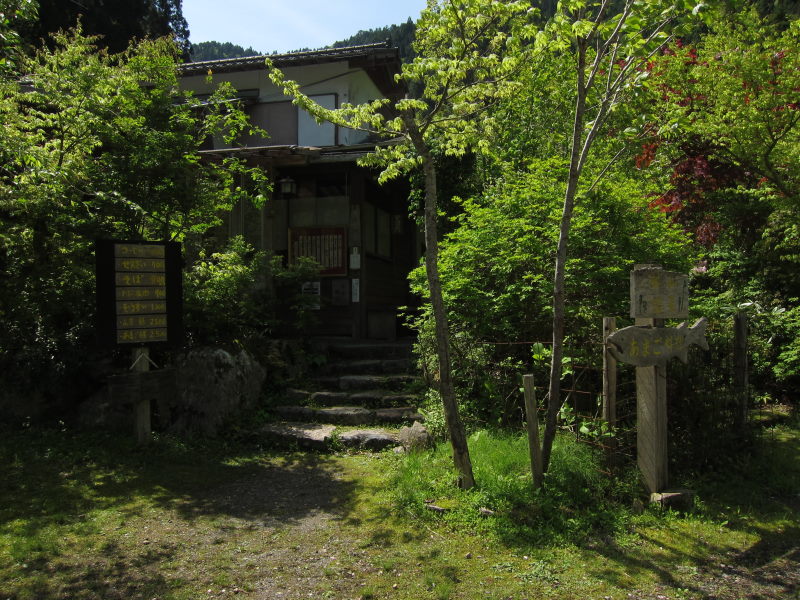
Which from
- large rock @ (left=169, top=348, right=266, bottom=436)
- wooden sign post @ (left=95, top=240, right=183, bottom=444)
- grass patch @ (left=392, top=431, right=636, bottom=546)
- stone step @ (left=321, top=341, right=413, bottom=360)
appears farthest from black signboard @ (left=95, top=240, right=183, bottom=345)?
grass patch @ (left=392, top=431, right=636, bottom=546)

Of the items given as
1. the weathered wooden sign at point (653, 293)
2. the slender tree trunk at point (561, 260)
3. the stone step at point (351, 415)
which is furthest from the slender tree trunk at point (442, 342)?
the stone step at point (351, 415)

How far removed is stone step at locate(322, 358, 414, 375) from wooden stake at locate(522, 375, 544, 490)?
490cm

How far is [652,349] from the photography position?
487cm

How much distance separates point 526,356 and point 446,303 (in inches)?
46.7

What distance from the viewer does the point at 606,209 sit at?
6.83 m

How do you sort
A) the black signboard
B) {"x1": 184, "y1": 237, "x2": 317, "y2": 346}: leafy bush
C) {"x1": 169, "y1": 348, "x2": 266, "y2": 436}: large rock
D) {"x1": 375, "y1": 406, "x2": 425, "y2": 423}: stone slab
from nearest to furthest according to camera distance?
the black signboard
{"x1": 169, "y1": 348, "x2": 266, "y2": 436}: large rock
{"x1": 375, "y1": 406, "x2": 425, "y2": 423}: stone slab
{"x1": 184, "y1": 237, "x2": 317, "y2": 346}: leafy bush

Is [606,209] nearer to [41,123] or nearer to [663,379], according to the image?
[663,379]

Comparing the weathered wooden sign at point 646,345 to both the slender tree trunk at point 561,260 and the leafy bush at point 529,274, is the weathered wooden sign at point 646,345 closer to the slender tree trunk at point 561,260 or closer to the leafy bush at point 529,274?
the slender tree trunk at point 561,260

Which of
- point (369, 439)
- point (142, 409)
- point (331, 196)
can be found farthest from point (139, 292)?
point (331, 196)

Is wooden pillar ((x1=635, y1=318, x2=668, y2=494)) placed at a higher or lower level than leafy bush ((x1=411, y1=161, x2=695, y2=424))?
lower

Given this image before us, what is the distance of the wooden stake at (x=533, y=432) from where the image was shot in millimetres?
4820

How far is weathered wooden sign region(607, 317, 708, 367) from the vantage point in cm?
483

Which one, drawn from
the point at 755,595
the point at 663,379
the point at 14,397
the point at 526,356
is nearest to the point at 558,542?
the point at 755,595

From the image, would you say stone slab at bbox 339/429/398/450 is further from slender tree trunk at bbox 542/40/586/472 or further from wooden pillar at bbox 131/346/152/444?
slender tree trunk at bbox 542/40/586/472
